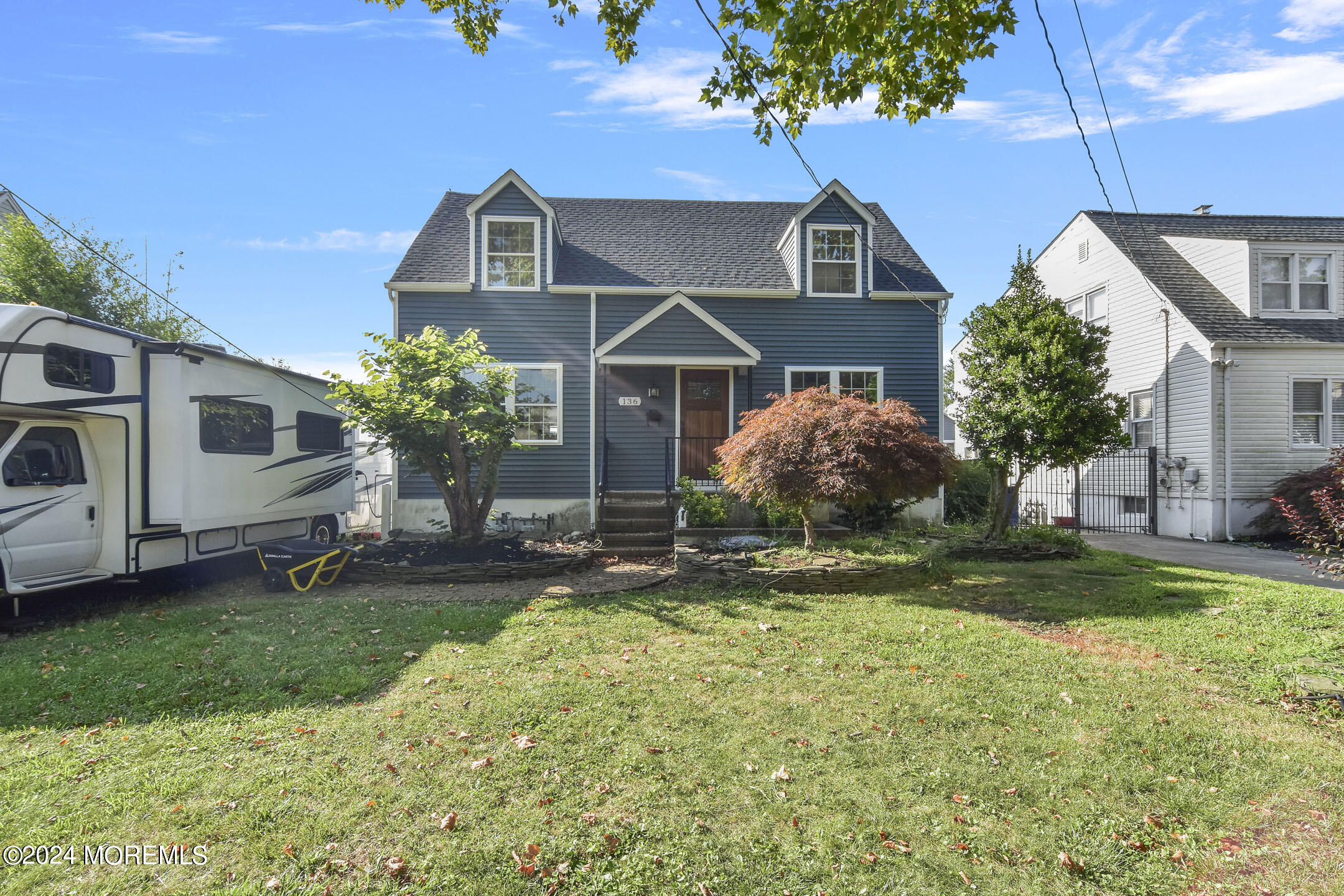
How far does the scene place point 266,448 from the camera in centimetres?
974

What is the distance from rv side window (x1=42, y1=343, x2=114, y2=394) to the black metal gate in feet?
54.0

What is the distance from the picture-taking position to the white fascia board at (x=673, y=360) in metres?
13.0

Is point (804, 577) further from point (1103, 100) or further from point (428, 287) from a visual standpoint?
point (428, 287)

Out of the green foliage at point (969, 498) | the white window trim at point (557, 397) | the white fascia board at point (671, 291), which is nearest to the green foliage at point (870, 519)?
the green foliage at point (969, 498)

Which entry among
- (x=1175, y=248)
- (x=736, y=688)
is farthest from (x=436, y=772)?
(x=1175, y=248)

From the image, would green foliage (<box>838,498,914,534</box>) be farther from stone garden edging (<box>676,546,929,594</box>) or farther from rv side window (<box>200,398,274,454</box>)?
rv side window (<box>200,398,274,454</box>)

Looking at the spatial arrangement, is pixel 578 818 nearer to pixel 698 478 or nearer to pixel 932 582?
pixel 932 582

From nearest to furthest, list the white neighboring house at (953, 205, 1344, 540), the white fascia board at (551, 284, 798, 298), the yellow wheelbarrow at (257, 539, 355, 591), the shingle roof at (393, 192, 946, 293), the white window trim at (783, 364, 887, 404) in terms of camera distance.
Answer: the yellow wheelbarrow at (257, 539, 355, 591)
the white fascia board at (551, 284, 798, 298)
the white neighboring house at (953, 205, 1344, 540)
the white window trim at (783, 364, 887, 404)
the shingle roof at (393, 192, 946, 293)

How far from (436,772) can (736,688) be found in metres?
2.28

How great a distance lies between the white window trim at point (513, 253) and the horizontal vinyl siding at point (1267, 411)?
587 inches

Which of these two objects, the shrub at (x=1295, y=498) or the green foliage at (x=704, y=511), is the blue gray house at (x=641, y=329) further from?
the shrub at (x=1295, y=498)

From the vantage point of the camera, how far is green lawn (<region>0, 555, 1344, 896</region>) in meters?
2.99

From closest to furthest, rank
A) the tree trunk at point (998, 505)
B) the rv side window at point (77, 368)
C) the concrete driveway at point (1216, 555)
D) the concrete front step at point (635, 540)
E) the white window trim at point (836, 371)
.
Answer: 1. the rv side window at point (77, 368)
2. the concrete driveway at point (1216, 555)
3. the tree trunk at point (998, 505)
4. the concrete front step at point (635, 540)
5. the white window trim at point (836, 371)

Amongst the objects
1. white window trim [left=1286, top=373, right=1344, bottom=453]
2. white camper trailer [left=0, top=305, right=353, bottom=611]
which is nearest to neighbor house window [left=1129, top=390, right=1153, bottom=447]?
white window trim [left=1286, top=373, right=1344, bottom=453]
